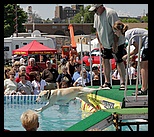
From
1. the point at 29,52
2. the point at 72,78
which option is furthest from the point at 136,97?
the point at 29,52

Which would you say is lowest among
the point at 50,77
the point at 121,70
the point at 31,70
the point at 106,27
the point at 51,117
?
the point at 51,117

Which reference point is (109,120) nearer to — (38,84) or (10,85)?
(10,85)

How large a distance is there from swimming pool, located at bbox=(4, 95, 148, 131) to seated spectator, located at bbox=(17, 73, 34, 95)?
1.08 feet

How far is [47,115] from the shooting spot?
777 centimetres

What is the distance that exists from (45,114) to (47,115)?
10 centimetres

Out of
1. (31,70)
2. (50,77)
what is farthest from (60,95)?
(31,70)

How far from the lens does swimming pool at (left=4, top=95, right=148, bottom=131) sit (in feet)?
21.6

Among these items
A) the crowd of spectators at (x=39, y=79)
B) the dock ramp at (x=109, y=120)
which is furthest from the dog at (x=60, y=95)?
the dock ramp at (x=109, y=120)

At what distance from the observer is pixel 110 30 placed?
688 cm

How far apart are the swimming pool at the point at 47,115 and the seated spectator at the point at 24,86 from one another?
33cm

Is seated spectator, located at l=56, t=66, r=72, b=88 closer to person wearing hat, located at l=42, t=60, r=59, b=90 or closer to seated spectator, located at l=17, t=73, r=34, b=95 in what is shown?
person wearing hat, located at l=42, t=60, r=59, b=90

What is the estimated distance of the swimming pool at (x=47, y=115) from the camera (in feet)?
21.6
